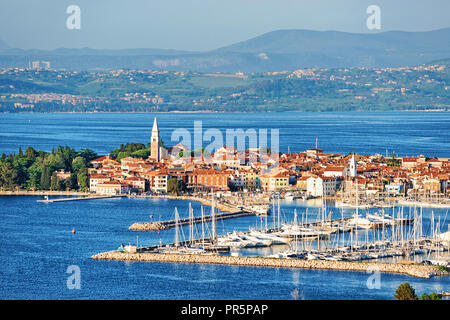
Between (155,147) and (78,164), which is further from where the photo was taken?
(155,147)

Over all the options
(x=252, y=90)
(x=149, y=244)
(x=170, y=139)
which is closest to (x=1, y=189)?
(x=149, y=244)

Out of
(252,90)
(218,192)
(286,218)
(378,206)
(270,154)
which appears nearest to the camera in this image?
(286,218)

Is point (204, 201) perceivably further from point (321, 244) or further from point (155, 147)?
point (155, 147)

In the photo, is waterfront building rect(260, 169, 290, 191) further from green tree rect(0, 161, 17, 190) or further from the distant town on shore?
green tree rect(0, 161, 17, 190)

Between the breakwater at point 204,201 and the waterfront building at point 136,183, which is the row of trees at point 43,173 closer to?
the waterfront building at point 136,183

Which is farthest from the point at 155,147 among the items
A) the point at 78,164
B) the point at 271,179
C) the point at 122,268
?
the point at 122,268
